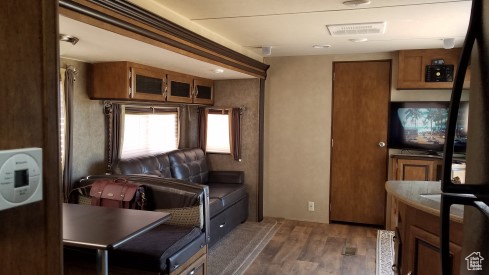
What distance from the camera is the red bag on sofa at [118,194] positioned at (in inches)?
119

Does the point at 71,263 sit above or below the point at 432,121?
below

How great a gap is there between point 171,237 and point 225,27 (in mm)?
1909

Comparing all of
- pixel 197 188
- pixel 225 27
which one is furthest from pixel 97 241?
pixel 225 27

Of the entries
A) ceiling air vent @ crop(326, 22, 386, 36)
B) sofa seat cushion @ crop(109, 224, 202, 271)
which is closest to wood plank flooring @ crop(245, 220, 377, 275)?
sofa seat cushion @ crop(109, 224, 202, 271)

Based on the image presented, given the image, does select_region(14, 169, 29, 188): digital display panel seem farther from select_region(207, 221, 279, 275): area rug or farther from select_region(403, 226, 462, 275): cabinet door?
select_region(207, 221, 279, 275): area rug

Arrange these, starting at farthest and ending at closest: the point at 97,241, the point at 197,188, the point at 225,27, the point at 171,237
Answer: the point at 225,27
the point at 197,188
the point at 171,237
the point at 97,241

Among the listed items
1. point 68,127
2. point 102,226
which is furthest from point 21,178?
point 68,127

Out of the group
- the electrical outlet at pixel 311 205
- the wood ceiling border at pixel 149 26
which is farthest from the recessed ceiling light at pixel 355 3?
the electrical outlet at pixel 311 205

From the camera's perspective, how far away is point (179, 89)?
441 centimetres

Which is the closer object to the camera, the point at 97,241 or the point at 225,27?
the point at 97,241

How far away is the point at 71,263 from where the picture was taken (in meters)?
2.59

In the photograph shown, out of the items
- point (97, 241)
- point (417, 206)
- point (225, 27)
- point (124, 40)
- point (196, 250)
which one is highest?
point (225, 27)

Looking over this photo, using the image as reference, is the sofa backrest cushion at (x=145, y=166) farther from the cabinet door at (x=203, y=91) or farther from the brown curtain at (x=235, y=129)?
the brown curtain at (x=235, y=129)

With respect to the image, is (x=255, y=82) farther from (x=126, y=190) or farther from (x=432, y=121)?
(x=126, y=190)
